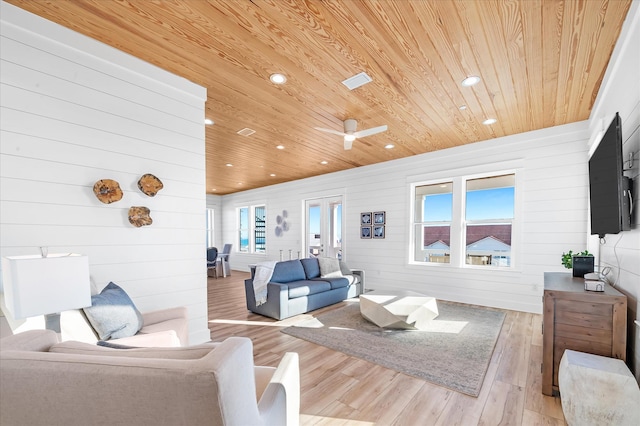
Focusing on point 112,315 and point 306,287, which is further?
point 306,287

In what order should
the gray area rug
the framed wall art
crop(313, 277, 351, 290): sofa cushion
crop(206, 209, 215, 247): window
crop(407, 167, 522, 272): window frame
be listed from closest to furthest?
the gray area rug
crop(407, 167, 522, 272): window frame
crop(313, 277, 351, 290): sofa cushion
the framed wall art
crop(206, 209, 215, 247): window

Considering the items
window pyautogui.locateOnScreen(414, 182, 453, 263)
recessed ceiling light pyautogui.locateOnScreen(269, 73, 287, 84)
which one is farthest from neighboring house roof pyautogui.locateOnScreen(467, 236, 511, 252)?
recessed ceiling light pyautogui.locateOnScreen(269, 73, 287, 84)

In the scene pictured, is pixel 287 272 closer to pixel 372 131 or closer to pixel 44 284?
pixel 372 131

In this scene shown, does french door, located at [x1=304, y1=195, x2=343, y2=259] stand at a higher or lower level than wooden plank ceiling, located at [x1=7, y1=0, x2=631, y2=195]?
lower

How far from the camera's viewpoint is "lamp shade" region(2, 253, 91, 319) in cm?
142

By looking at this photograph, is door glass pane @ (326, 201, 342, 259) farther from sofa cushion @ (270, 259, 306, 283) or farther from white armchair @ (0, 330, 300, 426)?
white armchair @ (0, 330, 300, 426)

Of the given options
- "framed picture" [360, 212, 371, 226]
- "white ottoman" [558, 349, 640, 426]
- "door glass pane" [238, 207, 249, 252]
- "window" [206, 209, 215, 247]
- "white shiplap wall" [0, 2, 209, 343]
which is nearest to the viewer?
"white ottoman" [558, 349, 640, 426]

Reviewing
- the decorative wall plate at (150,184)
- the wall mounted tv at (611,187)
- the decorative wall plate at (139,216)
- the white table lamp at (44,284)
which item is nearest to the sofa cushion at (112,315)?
the white table lamp at (44,284)

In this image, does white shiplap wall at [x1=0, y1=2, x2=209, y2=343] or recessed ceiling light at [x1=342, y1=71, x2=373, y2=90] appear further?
recessed ceiling light at [x1=342, y1=71, x2=373, y2=90]

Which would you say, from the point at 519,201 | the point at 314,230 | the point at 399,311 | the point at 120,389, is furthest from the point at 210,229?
the point at 120,389

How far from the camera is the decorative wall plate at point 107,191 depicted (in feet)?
7.68

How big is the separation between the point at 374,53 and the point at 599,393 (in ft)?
9.48

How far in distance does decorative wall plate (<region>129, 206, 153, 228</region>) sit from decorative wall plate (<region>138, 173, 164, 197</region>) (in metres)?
0.16

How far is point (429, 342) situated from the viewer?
3.15 metres
